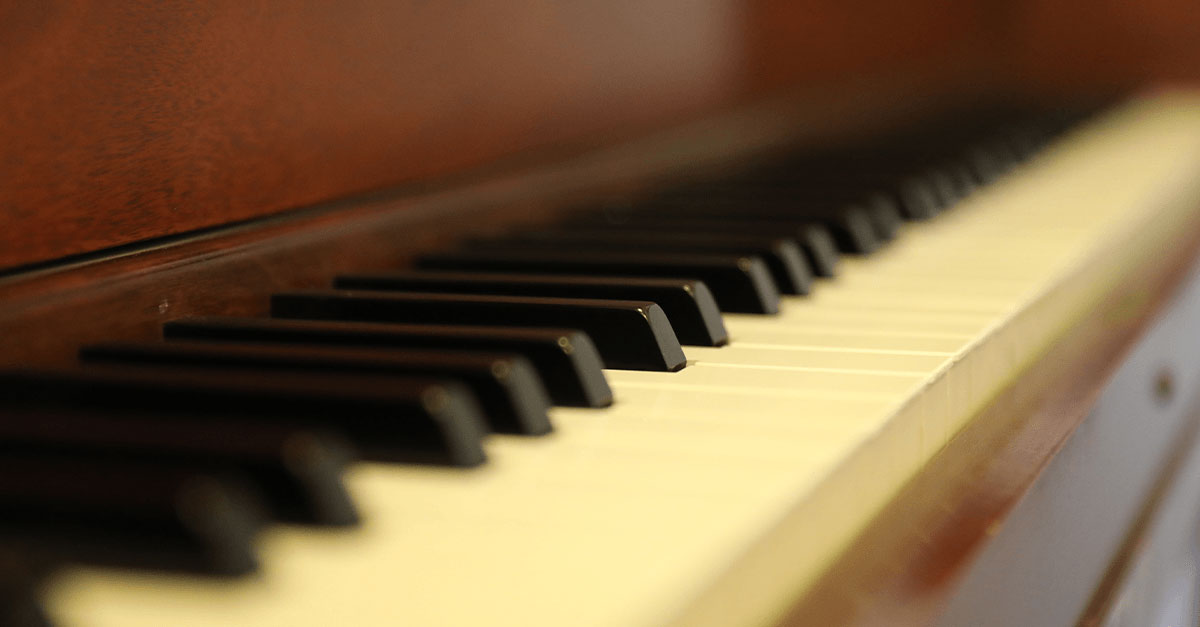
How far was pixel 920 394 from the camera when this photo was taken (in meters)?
0.67

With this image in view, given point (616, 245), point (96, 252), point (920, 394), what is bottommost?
point (920, 394)

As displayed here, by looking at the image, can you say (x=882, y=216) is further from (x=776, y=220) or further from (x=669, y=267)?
(x=669, y=267)

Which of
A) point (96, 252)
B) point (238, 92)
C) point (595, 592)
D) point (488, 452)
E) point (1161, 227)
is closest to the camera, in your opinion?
point (595, 592)

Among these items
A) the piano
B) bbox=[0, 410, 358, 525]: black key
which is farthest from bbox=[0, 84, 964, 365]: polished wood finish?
bbox=[0, 410, 358, 525]: black key

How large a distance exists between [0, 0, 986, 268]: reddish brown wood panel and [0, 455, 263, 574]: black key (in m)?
0.27

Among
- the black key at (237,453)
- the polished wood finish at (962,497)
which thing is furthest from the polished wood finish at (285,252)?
the polished wood finish at (962,497)

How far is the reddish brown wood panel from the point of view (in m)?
0.69

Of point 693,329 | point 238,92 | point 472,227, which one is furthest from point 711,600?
point 472,227

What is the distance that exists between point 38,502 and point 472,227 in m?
0.70

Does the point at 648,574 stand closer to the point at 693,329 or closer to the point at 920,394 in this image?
Result: the point at 920,394

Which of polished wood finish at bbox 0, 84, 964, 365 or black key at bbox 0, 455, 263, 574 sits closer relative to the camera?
black key at bbox 0, 455, 263, 574

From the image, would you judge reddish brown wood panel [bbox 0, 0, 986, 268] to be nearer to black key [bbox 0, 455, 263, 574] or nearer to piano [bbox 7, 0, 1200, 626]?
piano [bbox 7, 0, 1200, 626]

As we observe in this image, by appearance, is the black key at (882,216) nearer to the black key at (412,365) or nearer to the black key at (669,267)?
the black key at (669,267)

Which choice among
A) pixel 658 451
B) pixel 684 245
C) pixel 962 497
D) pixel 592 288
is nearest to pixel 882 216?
pixel 684 245
